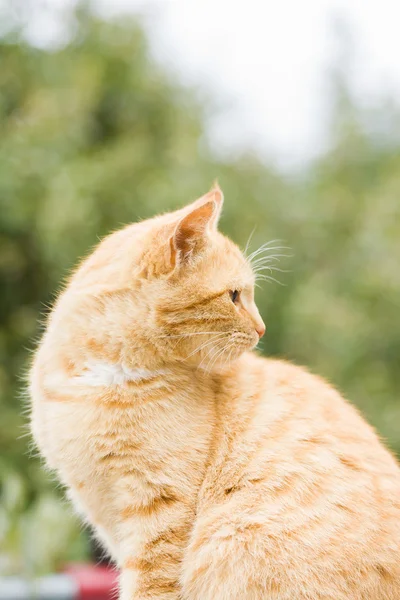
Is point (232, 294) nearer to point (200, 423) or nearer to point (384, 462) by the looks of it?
point (200, 423)

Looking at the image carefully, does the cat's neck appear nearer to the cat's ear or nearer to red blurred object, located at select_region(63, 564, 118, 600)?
the cat's ear

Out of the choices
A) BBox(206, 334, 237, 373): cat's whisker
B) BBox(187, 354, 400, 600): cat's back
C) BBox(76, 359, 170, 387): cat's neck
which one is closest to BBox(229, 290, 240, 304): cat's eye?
BBox(206, 334, 237, 373): cat's whisker

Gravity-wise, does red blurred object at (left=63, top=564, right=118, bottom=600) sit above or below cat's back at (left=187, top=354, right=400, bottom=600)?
below

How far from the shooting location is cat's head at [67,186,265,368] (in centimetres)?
172

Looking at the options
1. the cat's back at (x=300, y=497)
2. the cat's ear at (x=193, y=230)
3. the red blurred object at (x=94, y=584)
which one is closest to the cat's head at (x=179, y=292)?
the cat's ear at (x=193, y=230)

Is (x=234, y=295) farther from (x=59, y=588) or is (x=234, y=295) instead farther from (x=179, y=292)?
(x=59, y=588)

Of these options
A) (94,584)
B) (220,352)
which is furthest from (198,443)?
(94,584)

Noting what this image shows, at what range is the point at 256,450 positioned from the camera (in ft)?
5.57

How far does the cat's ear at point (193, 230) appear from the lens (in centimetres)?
168

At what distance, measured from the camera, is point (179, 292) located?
68.2 inches

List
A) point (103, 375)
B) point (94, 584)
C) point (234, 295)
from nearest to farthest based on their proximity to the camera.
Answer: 1. point (103, 375)
2. point (234, 295)
3. point (94, 584)

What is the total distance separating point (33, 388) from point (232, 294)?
60 cm

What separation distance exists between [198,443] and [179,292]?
0.38 m

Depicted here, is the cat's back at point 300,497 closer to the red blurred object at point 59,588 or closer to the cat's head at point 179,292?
the cat's head at point 179,292
